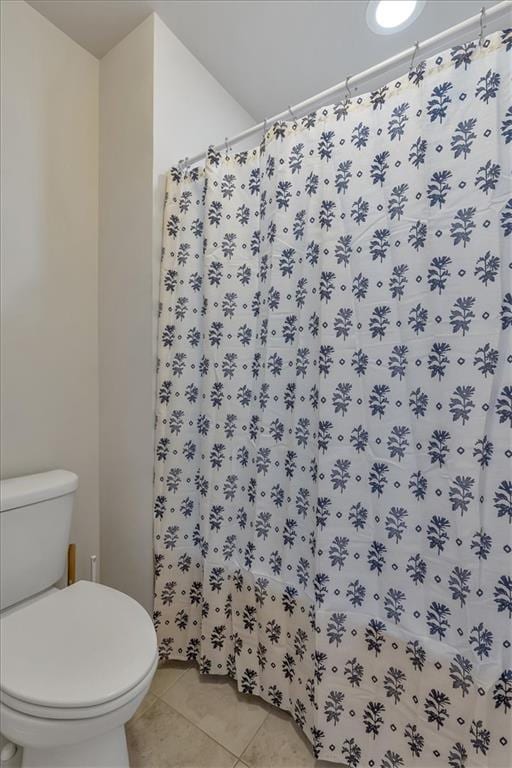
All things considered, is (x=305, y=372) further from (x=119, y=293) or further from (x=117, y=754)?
(x=117, y=754)

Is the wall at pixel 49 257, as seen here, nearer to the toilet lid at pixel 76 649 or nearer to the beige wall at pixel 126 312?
the beige wall at pixel 126 312

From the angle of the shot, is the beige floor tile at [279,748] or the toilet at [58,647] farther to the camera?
the beige floor tile at [279,748]

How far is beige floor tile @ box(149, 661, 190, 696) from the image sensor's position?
1.25 metres

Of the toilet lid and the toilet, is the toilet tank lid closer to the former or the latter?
the toilet

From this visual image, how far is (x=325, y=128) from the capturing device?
0.99 m

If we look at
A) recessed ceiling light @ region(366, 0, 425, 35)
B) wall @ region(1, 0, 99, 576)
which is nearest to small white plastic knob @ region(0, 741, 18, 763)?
wall @ region(1, 0, 99, 576)

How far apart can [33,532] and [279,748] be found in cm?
104

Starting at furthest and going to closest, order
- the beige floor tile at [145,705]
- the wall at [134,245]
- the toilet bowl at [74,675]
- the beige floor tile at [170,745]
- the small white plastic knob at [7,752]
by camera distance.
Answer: the wall at [134,245], the beige floor tile at [145,705], the beige floor tile at [170,745], the small white plastic knob at [7,752], the toilet bowl at [74,675]

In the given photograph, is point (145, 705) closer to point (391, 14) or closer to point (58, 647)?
point (58, 647)

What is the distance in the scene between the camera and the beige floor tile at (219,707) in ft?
3.58

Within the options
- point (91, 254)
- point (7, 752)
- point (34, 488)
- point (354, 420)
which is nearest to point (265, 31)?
point (91, 254)

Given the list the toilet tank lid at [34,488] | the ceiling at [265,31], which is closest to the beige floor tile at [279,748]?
the toilet tank lid at [34,488]

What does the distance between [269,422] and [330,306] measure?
41 centimetres

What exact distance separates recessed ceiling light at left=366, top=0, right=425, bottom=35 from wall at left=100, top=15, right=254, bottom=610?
0.69 meters
